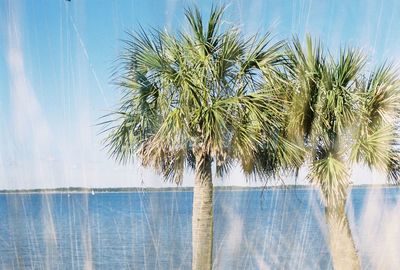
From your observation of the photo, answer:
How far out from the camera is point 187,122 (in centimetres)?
507

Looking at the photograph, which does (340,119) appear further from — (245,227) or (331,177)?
(245,227)

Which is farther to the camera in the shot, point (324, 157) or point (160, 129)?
point (324, 157)

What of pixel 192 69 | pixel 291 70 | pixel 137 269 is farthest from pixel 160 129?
pixel 137 269

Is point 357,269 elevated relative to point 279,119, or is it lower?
lower

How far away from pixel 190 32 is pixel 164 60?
398mm

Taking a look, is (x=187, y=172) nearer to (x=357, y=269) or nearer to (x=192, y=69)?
(x=192, y=69)

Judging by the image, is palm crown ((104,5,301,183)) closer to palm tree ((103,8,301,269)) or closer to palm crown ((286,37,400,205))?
palm tree ((103,8,301,269))

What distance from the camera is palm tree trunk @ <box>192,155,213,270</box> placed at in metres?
5.16

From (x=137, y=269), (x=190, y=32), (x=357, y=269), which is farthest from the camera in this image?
(x=137, y=269)

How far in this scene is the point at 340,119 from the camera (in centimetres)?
574

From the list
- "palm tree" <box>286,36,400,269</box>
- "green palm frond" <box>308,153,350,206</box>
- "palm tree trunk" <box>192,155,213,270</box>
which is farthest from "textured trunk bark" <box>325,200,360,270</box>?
"palm tree trunk" <box>192,155,213,270</box>

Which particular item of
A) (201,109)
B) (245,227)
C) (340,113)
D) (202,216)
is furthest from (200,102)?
(245,227)

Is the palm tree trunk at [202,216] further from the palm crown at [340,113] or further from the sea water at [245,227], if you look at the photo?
the palm crown at [340,113]

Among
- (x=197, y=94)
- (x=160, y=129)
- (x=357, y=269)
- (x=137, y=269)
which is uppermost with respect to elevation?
(x=197, y=94)
